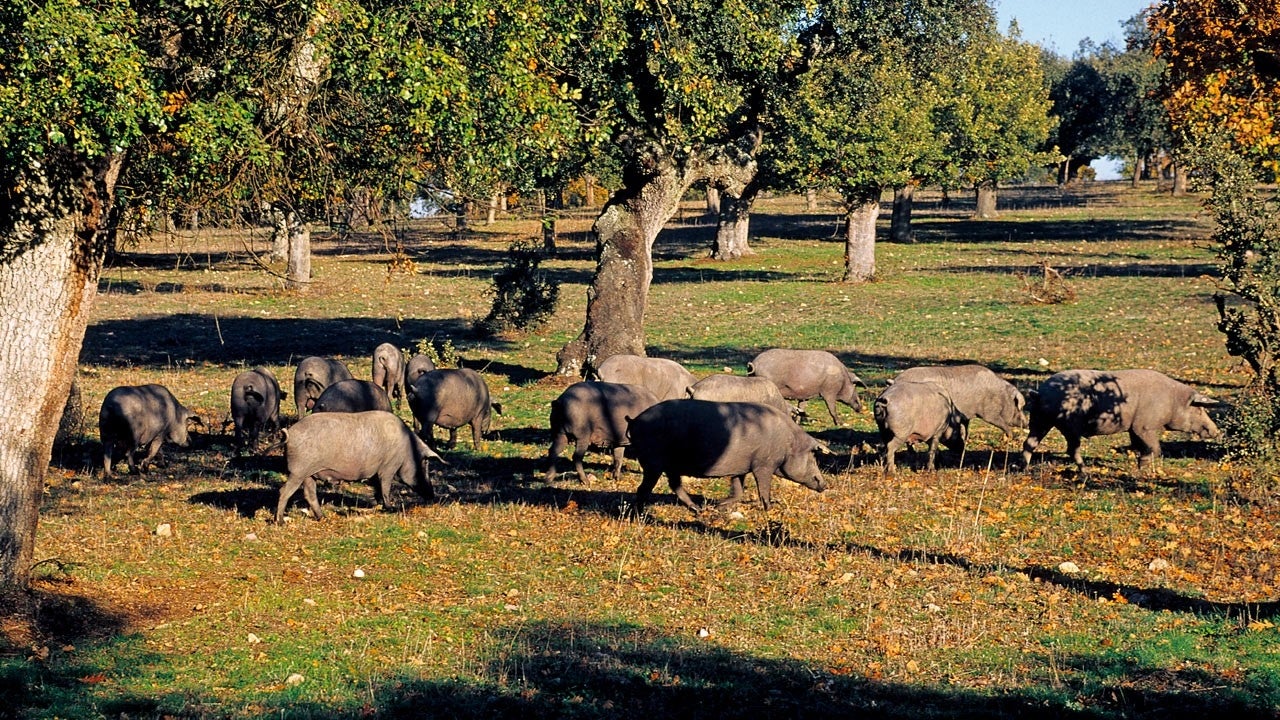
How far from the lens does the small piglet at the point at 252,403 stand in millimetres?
19812

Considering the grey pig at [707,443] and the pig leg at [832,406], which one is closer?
the grey pig at [707,443]

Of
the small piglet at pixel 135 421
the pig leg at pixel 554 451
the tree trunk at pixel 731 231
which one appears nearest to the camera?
the small piglet at pixel 135 421

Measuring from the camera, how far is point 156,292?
44.7 metres

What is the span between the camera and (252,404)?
1991cm

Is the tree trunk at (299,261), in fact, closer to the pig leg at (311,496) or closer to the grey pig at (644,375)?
the grey pig at (644,375)

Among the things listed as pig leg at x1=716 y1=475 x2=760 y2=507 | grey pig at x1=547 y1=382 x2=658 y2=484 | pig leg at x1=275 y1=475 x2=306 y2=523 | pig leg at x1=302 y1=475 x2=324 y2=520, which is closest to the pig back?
pig leg at x1=716 y1=475 x2=760 y2=507

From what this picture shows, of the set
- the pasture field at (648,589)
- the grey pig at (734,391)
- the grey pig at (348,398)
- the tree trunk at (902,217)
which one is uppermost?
the tree trunk at (902,217)

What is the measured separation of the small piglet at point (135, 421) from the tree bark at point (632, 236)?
9.79m

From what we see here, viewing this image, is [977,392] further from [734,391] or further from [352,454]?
[352,454]

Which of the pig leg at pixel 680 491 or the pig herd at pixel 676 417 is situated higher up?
the pig herd at pixel 676 417

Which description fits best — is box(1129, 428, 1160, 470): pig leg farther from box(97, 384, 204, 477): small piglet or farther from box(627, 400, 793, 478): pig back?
box(97, 384, 204, 477): small piglet

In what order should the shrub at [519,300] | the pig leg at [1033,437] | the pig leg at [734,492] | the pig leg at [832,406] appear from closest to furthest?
the pig leg at [734,492], the pig leg at [1033,437], the pig leg at [832,406], the shrub at [519,300]

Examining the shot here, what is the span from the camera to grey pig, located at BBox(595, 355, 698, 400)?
21.1m

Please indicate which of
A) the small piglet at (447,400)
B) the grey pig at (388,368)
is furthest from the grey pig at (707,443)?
the grey pig at (388,368)
